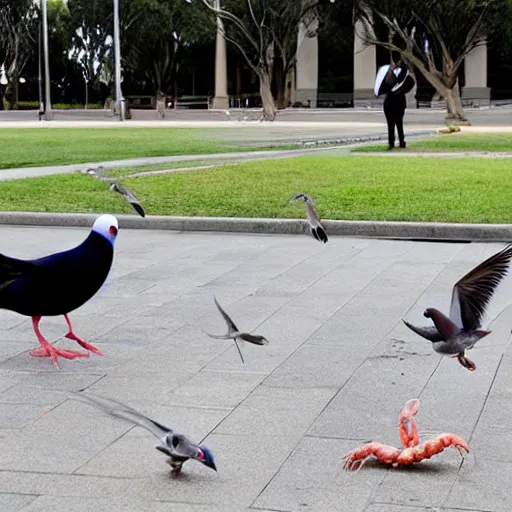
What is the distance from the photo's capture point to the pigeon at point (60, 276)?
5.96 metres

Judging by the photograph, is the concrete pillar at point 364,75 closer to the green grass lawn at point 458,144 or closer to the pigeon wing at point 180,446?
the green grass lawn at point 458,144

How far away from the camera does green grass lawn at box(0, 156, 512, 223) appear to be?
1376cm

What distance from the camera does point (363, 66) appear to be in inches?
2689

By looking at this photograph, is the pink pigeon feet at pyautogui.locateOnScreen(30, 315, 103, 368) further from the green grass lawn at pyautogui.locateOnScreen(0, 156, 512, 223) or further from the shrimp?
the green grass lawn at pyautogui.locateOnScreen(0, 156, 512, 223)

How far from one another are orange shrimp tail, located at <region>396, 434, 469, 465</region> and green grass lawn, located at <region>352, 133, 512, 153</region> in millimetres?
20633

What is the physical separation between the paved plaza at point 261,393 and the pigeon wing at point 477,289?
27.8 inches

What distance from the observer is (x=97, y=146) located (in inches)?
1149

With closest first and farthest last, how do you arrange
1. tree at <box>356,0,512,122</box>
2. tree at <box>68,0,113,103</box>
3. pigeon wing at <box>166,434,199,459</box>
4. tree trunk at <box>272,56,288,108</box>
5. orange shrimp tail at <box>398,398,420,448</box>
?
pigeon wing at <box>166,434,199,459</box>
orange shrimp tail at <box>398,398,420,448</box>
tree at <box>356,0,512,122</box>
tree trunk at <box>272,56,288,108</box>
tree at <box>68,0,113,103</box>

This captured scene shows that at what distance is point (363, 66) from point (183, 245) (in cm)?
5769

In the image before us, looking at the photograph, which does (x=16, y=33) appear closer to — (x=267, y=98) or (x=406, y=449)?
(x=267, y=98)

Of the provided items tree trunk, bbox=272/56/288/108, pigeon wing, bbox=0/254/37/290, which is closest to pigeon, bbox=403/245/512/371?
pigeon wing, bbox=0/254/37/290

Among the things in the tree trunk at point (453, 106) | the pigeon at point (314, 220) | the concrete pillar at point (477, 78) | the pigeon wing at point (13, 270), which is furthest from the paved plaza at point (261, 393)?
the concrete pillar at point (477, 78)

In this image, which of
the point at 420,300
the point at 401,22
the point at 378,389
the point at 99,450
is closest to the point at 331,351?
the point at 378,389

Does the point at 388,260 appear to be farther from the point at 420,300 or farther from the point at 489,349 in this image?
the point at 489,349
